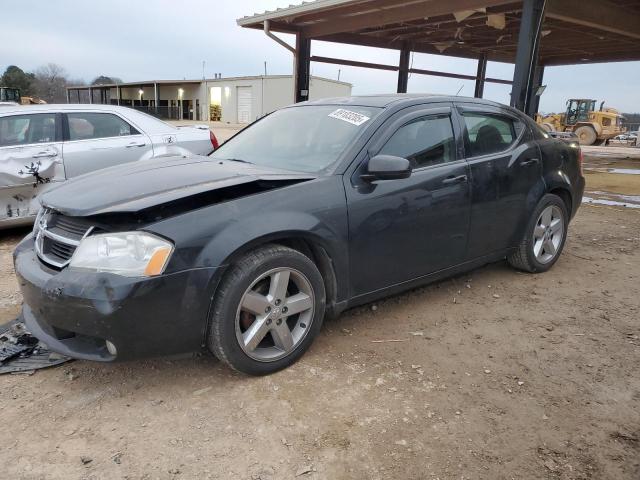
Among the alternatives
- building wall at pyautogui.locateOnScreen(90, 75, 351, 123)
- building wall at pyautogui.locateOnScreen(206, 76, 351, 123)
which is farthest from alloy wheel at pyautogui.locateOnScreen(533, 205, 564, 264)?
building wall at pyautogui.locateOnScreen(206, 76, 351, 123)

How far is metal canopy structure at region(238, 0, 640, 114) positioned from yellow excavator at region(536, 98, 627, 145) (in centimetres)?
1147

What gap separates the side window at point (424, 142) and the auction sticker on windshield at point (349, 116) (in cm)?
24

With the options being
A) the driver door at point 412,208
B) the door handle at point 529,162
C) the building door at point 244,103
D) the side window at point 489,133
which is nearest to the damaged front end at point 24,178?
the driver door at point 412,208

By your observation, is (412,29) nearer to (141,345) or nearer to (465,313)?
(465,313)

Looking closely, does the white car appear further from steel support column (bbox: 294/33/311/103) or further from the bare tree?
the bare tree

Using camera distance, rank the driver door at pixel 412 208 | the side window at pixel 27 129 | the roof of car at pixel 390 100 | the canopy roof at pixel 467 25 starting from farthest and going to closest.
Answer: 1. the canopy roof at pixel 467 25
2. the side window at pixel 27 129
3. the roof of car at pixel 390 100
4. the driver door at pixel 412 208

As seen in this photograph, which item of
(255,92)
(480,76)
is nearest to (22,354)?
(480,76)

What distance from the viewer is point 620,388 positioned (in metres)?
2.72

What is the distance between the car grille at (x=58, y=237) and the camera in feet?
8.34

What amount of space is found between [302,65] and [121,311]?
36.8 feet

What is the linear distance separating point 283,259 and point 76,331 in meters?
1.08

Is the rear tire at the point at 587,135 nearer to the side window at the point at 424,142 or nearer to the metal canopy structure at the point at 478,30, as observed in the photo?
the metal canopy structure at the point at 478,30

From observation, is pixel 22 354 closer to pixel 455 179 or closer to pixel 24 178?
pixel 24 178

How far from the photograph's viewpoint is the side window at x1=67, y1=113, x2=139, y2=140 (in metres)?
5.49
